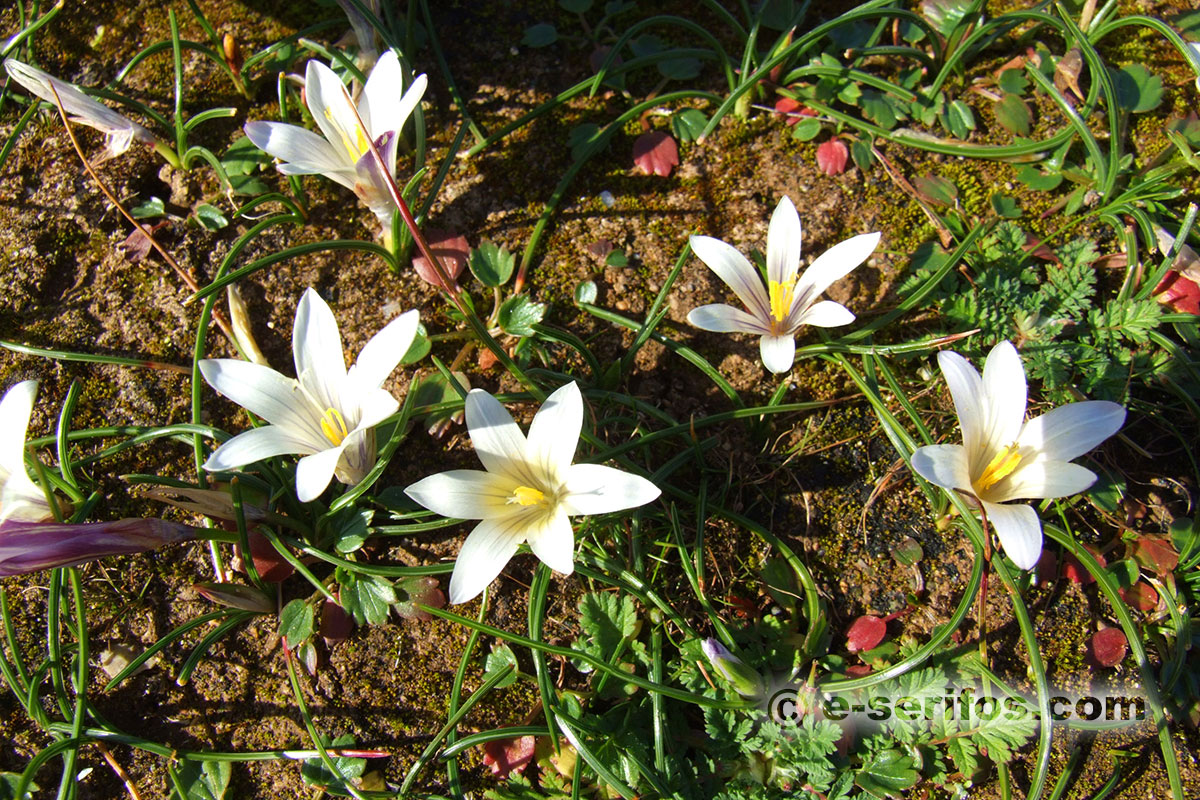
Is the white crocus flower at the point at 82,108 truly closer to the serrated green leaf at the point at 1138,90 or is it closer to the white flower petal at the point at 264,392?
the white flower petal at the point at 264,392

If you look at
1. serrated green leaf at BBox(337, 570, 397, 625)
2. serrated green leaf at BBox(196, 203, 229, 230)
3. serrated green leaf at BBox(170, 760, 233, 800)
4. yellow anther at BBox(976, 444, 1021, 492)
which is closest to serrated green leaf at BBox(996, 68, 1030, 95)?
yellow anther at BBox(976, 444, 1021, 492)

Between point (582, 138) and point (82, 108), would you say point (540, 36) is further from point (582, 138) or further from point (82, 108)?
point (82, 108)

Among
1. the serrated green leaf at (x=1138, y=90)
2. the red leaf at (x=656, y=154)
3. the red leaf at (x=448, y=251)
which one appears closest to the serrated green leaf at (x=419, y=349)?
the red leaf at (x=448, y=251)

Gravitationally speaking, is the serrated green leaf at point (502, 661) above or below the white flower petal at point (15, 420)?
below

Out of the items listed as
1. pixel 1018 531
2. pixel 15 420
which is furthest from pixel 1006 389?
pixel 15 420

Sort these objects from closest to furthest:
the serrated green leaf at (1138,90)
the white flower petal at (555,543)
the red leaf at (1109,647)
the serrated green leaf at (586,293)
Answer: the white flower petal at (555,543)
the red leaf at (1109,647)
the serrated green leaf at (586,293)
the serrated green leaf at (1138,90)

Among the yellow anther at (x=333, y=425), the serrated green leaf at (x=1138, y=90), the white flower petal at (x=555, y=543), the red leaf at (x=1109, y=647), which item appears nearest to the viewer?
the white flower petal at (x=555, y=543)
